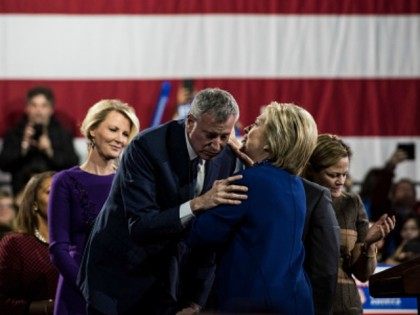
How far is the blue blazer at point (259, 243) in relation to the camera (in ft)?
9.93

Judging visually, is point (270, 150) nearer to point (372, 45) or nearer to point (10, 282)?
point (10, 282)

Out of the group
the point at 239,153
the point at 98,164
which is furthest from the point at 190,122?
the point at 98,164

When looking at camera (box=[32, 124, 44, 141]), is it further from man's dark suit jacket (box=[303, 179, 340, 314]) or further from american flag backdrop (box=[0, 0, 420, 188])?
man's dark suit jacket (box=[303, 179, 340, 314])

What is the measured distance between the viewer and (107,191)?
399cm

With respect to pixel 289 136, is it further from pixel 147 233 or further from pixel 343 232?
pixel 343 232

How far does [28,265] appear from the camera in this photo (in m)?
4.37

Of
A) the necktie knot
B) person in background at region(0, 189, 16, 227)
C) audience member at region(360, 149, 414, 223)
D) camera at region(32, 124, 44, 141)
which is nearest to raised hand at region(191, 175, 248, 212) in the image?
the necktie knot

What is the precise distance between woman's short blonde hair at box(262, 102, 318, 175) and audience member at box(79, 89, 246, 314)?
160 mm

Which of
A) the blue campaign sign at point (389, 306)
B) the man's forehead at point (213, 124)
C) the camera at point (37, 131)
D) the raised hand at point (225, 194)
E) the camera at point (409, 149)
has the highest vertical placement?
the man's forehead at point (213, 124)

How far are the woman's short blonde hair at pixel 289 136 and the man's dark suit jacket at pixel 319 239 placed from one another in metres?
0.27

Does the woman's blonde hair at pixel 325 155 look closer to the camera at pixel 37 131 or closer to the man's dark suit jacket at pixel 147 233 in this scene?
the man's dark suit jacket at pixel 147 233

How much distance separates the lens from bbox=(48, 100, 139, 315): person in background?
3893 mm

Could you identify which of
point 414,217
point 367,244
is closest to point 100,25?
point 414,217

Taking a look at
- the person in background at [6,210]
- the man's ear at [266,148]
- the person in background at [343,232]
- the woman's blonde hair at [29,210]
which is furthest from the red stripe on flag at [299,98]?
the man's ear at [266,148]
